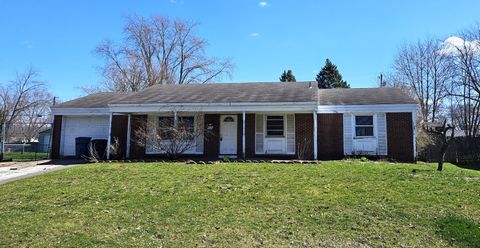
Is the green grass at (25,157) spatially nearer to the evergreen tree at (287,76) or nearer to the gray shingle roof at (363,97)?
the gray shingle roof at (363,97)

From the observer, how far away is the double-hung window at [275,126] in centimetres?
1844

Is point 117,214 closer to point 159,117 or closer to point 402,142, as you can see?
point 159,117

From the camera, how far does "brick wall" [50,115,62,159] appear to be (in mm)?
20203

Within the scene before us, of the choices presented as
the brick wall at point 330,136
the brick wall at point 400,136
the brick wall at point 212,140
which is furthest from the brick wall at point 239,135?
the brick wall at point 400,136

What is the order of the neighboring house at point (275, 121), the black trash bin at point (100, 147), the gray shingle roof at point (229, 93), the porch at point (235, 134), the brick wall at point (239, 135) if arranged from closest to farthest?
the neighboring house at point (275, 121) < the gray shingle roof at point (229, 93) < the porch at point (235, 134) < the black trash bin at point (100, 147) < the brick wall at point (239, 135)

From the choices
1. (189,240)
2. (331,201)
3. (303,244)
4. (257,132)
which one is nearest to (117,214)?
(189,240)

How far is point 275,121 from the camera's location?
18.5m

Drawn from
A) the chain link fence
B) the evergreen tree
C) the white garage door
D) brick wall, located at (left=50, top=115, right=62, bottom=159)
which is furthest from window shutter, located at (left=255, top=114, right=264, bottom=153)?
the evergreen tree

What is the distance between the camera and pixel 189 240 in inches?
254

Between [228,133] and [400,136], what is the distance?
8103mm

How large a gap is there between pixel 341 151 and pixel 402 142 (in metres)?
2.77

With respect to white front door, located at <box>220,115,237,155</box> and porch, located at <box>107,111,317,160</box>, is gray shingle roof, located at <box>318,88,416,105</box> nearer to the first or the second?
porch, located at <box>107,111,317,160</box>

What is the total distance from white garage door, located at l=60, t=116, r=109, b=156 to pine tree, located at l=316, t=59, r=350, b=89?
3015cm

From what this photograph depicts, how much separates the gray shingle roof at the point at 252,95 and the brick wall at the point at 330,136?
867 mm
